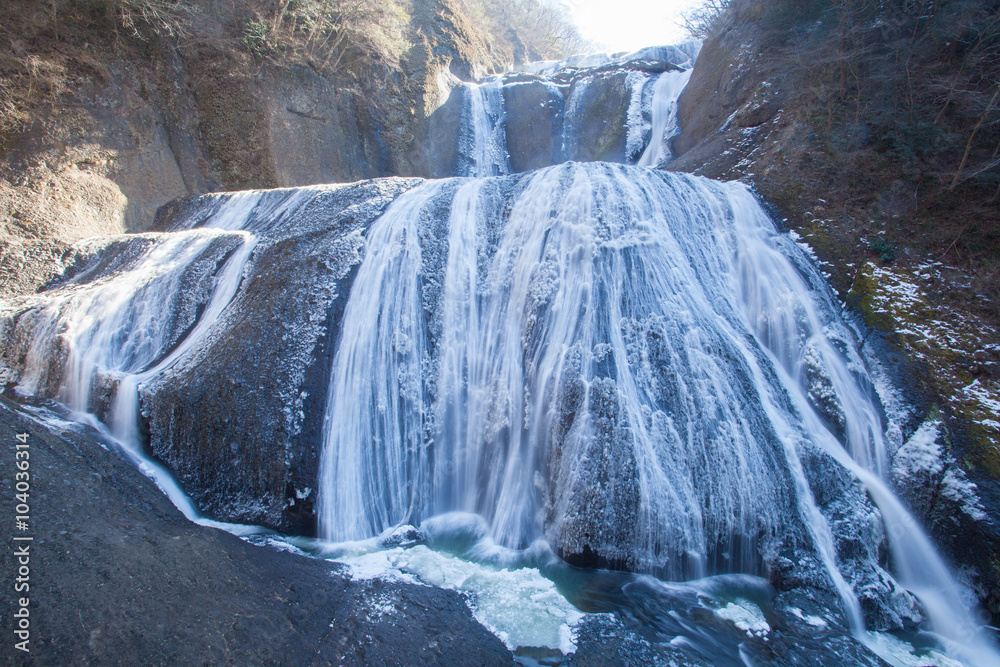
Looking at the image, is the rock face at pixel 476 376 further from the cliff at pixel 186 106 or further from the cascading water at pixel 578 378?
the cliff at pixel 186 106

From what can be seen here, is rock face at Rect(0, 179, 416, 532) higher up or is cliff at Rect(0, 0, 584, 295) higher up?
cliff at Rect(0, 0, 584, 295)

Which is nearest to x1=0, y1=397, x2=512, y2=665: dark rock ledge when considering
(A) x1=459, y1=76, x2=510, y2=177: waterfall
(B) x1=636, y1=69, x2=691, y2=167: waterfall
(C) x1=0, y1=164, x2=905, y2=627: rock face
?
(C) x1=0, y1=164, x2=905, y2=627: rock face

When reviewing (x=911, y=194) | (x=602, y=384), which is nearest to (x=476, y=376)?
(x=602, y=384)

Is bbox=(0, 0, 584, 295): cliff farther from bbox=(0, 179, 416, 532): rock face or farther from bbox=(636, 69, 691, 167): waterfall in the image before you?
bbox=(636, 69, 691, 167): waterfall

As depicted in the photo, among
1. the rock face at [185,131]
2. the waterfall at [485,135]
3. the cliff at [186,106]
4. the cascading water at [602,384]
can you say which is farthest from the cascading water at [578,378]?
the waterfall at [485,135]

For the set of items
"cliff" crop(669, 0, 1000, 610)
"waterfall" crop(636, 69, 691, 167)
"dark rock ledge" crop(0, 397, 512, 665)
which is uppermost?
"waterfall" crop(636, 69, 691, 167)

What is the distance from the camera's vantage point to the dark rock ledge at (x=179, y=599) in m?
2.29

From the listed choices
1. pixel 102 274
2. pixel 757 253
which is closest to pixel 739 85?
pixel 757 253

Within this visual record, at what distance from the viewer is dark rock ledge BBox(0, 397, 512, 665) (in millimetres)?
2287

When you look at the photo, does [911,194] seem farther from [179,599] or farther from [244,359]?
[179,599]

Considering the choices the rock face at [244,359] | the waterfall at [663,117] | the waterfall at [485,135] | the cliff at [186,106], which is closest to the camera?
the rock face at [244,359]

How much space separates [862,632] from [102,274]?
955cm

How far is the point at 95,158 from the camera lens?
24.8ft

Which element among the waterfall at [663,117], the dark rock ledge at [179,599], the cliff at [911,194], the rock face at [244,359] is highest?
the waterfall at [663,117]
